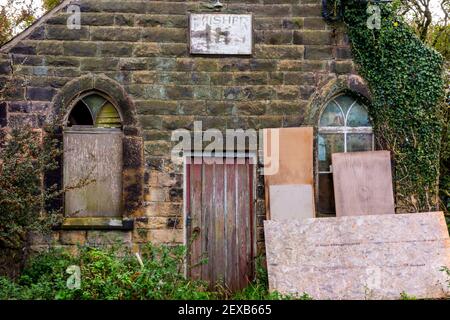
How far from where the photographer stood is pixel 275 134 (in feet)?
32.5

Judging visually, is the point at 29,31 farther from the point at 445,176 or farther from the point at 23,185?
the point at 445,176

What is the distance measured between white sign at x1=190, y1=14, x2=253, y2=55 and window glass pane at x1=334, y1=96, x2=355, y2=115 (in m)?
1.66

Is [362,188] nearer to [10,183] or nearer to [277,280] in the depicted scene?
[277,280]

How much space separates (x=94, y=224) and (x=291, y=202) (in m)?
3.03

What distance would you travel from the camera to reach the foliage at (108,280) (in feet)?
25.1

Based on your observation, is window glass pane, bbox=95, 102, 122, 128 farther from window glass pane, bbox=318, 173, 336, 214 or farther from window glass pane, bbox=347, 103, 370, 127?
window glass pane, bbox=347, 103, 370, 127

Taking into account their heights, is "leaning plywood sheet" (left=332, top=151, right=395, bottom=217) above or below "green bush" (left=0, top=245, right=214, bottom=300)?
above

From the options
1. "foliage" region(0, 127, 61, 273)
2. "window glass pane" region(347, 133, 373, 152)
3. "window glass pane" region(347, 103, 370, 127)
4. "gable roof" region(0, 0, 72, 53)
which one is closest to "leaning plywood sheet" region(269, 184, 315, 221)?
"window glass pane" region(347, 133, 373, 152)

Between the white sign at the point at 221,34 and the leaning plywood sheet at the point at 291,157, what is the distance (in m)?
1.45

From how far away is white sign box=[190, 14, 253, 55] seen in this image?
32.5 ft

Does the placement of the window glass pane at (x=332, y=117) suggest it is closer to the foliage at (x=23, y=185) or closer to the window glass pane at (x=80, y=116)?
the window glass pane at (x=80, y=116)

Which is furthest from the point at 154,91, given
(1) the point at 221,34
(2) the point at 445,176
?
(2) the point at 445,176

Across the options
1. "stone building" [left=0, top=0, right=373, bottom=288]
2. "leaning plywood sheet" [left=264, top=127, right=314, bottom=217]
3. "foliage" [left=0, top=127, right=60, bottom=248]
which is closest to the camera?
"foliage" [left=0, top=127, right=60, bottom=248]
